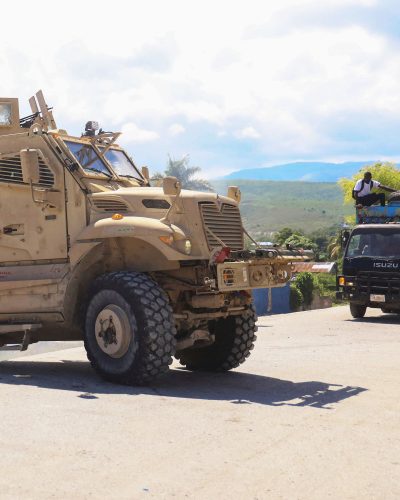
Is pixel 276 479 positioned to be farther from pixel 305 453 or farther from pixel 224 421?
pixel 224 421

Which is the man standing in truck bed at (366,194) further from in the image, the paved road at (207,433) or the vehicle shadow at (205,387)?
the vehicle shadow at (205,387)

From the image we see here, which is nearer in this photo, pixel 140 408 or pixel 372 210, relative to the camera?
pixel 140 408

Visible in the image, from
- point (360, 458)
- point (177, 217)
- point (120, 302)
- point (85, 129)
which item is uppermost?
point (85, 129)

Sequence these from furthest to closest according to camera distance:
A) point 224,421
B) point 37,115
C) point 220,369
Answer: point 37,115 < point 220,369 < point 224,421

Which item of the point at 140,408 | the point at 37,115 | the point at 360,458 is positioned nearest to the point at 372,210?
the point at 37,115

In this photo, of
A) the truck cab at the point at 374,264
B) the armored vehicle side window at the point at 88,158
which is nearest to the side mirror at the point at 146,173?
the armored vehicle side window at the point at 88,158

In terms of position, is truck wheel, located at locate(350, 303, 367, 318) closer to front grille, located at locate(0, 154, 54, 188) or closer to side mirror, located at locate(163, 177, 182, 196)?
front grille, located at locate(0, 154, 54, 188)

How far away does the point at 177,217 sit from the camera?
946 centimetres

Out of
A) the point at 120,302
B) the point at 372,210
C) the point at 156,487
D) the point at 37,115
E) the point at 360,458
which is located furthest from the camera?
the point at 372,210

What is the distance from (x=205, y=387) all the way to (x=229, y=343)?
1.11m

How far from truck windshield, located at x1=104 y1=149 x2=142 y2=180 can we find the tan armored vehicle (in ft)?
0.14

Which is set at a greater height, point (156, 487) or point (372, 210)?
point (372, 210)

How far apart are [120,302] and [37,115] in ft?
12.7

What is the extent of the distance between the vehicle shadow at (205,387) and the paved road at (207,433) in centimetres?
2
